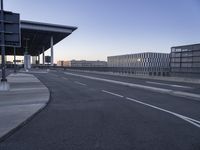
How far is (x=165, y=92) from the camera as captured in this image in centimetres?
1473

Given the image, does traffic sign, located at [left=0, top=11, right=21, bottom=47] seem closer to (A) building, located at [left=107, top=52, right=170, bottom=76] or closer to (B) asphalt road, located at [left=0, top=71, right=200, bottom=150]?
(B) asphalt road, located at [left=0, top=71, right=200, bottom=150]

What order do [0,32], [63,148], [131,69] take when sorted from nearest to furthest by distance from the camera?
[63,148]
[0,32]
[131,69]

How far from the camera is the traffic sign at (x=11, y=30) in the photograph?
14.7 meters

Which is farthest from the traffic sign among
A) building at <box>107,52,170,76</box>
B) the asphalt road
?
building at <box>107,52,170,76</box>

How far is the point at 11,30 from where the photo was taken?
14789mm

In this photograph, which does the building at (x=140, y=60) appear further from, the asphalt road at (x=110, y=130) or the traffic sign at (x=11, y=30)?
the asphalt road at (x=110, y=130)

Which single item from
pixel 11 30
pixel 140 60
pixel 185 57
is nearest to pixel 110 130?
pixel 11 30

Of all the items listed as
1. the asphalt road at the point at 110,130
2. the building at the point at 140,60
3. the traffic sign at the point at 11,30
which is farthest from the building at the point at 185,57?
the asphalt road at the point at 110,130

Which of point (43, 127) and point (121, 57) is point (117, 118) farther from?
point (121, 57)

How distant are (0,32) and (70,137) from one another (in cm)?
1175

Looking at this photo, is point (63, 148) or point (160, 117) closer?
point (63, 148)

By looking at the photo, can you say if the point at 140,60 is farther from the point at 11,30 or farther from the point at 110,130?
the point at 110,130

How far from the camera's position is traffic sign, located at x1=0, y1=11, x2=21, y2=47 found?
14703mm

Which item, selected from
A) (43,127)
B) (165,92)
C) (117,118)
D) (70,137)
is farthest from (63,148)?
(165,92)
